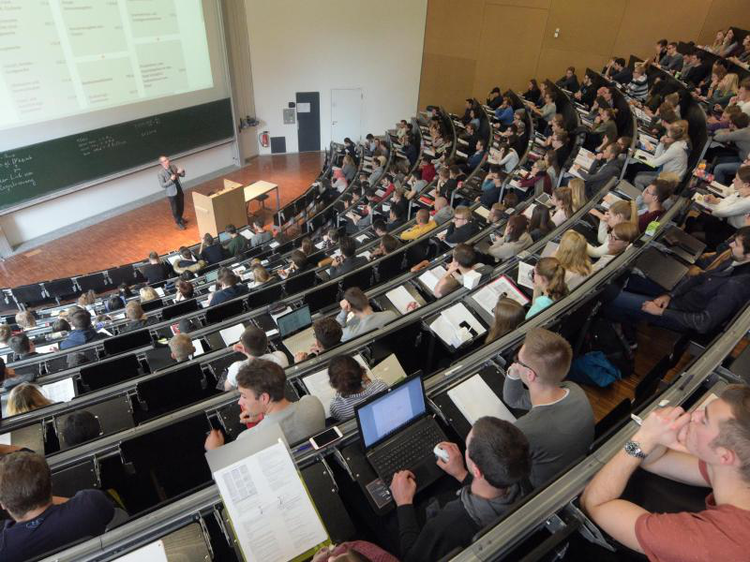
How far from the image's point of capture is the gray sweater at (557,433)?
2.32m

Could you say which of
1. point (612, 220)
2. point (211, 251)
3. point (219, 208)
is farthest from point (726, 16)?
point (211, 251)

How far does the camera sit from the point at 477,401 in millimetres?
2713

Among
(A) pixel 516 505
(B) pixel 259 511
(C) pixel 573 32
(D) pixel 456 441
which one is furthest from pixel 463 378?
(C) pixel 573 32

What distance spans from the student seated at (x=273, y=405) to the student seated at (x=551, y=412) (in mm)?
1136

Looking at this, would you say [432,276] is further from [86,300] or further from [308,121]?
[308,121]

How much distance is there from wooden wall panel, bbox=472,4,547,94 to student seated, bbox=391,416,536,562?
1438cm

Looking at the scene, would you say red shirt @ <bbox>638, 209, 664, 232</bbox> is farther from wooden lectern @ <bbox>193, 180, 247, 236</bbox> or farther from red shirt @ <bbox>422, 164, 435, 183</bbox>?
wooden lectern @ <bbox>193, 180, 247, 236</bbox>

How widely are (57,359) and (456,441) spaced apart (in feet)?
14.7

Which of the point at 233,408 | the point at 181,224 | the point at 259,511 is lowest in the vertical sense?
the point at 181,224

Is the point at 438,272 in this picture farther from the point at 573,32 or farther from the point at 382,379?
the point at 573,32

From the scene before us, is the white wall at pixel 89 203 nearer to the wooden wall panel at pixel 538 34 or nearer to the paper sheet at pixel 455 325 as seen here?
the wooden wall panel at pixel 538 34

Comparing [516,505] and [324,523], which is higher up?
[516,505]

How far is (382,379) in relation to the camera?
10.4ft

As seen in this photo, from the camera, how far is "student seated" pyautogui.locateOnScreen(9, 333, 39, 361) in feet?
15.6
